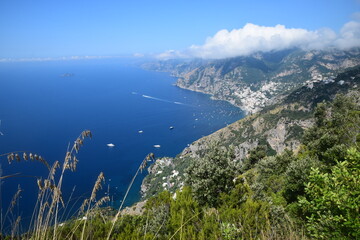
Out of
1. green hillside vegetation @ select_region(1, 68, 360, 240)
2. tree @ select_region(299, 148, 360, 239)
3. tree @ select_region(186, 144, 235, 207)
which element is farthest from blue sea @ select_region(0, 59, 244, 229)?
tree @ select_region(299, 148, 360, 239)

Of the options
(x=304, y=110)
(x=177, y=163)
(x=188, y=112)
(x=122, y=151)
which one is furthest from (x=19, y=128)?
(x=304, y=110)

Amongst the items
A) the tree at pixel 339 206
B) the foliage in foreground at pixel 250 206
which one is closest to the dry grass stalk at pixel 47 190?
the foliage in foreground at pixel 250 206

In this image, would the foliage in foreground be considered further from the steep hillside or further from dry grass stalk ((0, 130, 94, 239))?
the steep hillside

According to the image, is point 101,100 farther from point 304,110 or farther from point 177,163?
point 304,110

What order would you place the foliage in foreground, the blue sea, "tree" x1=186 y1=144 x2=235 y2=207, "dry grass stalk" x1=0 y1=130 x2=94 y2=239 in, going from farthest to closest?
the blue sea, "tree" x1=186 y1=144 x2=235 y2=207, the foliage in foreground, "dry grass stalk" x1=0 y1=130 x2=94 y2=239

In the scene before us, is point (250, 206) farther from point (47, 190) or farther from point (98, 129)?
point (98, 129)

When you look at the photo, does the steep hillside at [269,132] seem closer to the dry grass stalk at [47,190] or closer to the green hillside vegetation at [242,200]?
the green hillside vegetation at [242,200]

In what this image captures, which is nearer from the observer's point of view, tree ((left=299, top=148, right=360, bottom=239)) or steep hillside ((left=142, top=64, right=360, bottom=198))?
tree ((left=299, top=148, right=360, bottom=239))
